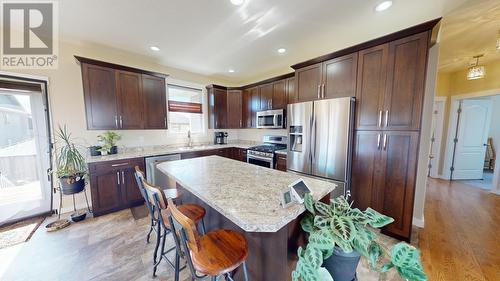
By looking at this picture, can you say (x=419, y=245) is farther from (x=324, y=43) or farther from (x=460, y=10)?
(x=324, y=43)

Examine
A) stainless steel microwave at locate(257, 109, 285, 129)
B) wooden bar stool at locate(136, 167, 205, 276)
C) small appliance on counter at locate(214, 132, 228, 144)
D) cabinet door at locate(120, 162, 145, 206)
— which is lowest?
cabinet door at locate(120, 162, 145, 206)

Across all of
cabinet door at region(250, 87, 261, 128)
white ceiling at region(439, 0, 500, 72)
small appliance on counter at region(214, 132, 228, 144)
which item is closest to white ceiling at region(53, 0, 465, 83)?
white ceiling at region(439, 0, 500, 72)

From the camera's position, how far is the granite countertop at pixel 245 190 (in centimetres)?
95

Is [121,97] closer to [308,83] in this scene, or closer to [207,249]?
[207,249]

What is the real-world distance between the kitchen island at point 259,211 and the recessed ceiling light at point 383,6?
2.18 meters

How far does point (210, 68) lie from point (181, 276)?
384 cm

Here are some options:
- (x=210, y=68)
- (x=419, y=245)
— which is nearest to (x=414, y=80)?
(x=419, y=245)

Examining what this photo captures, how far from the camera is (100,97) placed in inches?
113

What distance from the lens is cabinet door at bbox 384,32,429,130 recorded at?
1944mm

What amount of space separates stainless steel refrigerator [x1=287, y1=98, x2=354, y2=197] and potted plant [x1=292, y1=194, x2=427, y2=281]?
1628 mm

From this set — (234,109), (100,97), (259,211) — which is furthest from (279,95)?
(100,97)

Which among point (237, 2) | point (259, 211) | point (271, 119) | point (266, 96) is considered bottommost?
point (259, 211)

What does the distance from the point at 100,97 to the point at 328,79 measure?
372 centimetres

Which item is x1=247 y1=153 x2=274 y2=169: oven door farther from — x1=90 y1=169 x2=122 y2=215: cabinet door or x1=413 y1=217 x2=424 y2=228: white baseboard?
x1=90 y1=169 x2=122 y2=215: cabinet door
